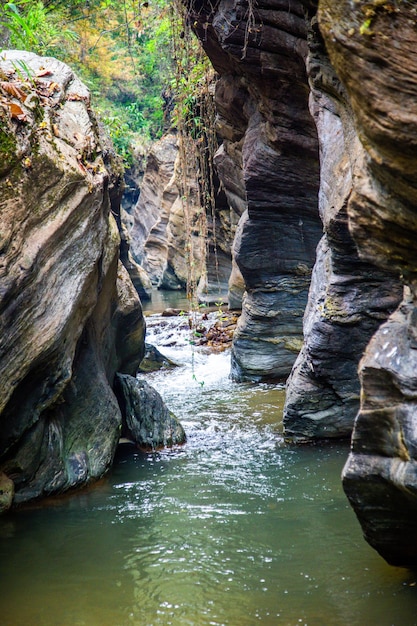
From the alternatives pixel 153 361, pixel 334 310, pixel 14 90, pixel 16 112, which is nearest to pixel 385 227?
pixel 16 112

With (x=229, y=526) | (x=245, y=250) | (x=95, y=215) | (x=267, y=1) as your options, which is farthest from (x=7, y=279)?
(x=245, y=250)

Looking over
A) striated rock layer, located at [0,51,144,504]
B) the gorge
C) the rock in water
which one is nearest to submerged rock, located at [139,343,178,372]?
the gorge

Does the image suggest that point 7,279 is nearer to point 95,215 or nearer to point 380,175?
point 95,215

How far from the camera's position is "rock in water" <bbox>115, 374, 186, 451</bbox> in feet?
23.6

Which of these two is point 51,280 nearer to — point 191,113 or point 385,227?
point 385,227

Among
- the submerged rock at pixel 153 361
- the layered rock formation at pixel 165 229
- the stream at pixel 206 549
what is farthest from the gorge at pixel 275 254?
the layered rock formation at pixel 165 229

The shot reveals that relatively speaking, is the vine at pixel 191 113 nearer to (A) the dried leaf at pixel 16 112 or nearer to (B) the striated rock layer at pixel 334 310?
(B) the striated rock layer at pixel 334 310

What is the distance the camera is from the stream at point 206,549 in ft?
12.5

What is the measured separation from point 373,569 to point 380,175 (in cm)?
256

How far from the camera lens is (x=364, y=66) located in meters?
2.42

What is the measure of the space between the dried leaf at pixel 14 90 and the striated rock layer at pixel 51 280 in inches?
0.4

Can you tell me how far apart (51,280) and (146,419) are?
246 centimetres

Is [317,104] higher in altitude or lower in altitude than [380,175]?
higher

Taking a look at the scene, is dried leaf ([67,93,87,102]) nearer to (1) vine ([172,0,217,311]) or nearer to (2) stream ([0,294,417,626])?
(1) vine ([172,0,217,311])
